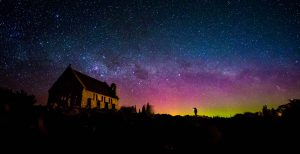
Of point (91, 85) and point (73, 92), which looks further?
point (91, 85)

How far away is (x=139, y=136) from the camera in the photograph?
26.5 feet

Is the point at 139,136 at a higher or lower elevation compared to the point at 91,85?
lower

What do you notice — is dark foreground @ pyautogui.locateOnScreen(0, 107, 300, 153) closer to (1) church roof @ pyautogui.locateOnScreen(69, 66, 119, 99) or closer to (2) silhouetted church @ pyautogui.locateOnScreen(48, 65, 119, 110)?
(2) silhouetted church @ pyautogui.locateOnScreen(48, 65, 119, 110)

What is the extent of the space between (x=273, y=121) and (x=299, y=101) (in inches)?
131

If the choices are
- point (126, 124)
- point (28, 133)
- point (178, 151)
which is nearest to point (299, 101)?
point (178, 151)

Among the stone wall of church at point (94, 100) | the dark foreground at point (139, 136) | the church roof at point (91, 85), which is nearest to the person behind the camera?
the dark foreground at point (139, 136)

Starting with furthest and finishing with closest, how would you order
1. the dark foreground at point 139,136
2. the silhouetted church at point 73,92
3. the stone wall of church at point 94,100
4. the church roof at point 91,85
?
1. the church roof at point 91,85
2. the stone wall of church at point 94,100
3. the silhouetted church at point 73,92
4. the dark foreground at point 139,136

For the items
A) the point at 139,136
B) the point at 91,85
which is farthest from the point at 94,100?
the point at 139,136

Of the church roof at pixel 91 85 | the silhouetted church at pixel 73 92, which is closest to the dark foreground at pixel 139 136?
the silhouetted church at pixel 73 92

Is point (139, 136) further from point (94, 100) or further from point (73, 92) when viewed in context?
point (94, 100)

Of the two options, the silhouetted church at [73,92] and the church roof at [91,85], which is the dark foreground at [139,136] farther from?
the church roof at [91,85]

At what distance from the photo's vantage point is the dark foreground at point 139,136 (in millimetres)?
6961

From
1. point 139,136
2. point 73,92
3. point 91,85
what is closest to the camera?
point 139,136

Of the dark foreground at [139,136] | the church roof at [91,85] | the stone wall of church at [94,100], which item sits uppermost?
the church roof at [91,85]
